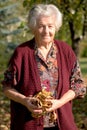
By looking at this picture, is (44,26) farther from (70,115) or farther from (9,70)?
(70,115)

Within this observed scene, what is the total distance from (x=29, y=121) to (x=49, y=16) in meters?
0.82

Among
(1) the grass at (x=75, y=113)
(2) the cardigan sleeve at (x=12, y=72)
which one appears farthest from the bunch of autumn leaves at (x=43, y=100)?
(1) the grass at (x=75, y=113)

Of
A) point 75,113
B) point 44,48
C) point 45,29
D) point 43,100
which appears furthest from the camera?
point 75,113

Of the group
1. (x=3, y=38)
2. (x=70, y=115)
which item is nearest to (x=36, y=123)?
(x=70, y=115)

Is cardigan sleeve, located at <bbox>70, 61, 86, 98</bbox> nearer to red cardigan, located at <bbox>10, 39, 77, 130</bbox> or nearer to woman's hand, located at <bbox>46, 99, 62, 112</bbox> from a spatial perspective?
red cardigan, located at <bbox>10, 39, 77, 130</bbox>

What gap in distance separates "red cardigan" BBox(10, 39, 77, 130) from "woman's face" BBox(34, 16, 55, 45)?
0.40 feet

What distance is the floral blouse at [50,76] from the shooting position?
3.48 meters

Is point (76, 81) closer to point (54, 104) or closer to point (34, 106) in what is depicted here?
point (54, 104)

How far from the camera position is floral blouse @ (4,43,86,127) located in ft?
11.4

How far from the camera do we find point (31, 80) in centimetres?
346

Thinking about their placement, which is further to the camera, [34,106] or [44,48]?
[44,48]

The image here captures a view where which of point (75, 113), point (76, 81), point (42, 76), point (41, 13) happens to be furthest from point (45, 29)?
point (75, 113)

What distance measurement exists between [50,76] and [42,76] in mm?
62

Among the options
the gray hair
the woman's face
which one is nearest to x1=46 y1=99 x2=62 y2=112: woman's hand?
the woman's face
